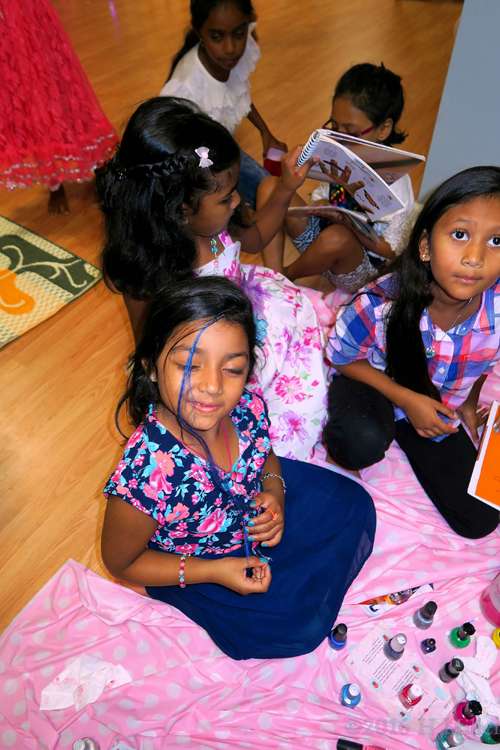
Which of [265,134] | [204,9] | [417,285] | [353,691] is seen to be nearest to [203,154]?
[417,285]

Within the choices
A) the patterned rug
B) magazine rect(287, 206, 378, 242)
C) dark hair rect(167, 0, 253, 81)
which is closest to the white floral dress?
magazine rect(287, 206, 378, 242)

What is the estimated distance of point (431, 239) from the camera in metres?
0.99

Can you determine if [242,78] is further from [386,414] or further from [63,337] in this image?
[386,414]

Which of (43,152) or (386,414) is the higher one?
(43,152)

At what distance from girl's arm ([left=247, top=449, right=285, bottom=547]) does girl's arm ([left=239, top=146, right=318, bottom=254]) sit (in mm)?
635

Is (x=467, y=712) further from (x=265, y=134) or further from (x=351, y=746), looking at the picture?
(x=265, y=134)

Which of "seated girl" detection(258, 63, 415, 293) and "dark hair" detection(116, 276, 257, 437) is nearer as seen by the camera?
"dark hair" detection(116, 276, 257, 437)

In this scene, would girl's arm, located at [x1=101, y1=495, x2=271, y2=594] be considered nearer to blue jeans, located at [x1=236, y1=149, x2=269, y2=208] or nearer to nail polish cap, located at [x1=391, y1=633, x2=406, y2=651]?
nail polish cap, located at [x1=391, y1=633, x2=406, y2=651]

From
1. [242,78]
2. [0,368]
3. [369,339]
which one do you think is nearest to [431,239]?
[369,339]

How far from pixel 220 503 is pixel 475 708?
594 millimetres

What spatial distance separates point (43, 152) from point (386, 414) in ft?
4.89

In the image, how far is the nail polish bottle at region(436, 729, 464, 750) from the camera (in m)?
0.96

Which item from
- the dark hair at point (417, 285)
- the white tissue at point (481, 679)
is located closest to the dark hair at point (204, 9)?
the dark hair at point (417, 285)

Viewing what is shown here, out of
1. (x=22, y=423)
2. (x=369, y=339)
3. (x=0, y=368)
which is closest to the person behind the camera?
(x=369, y=339)
